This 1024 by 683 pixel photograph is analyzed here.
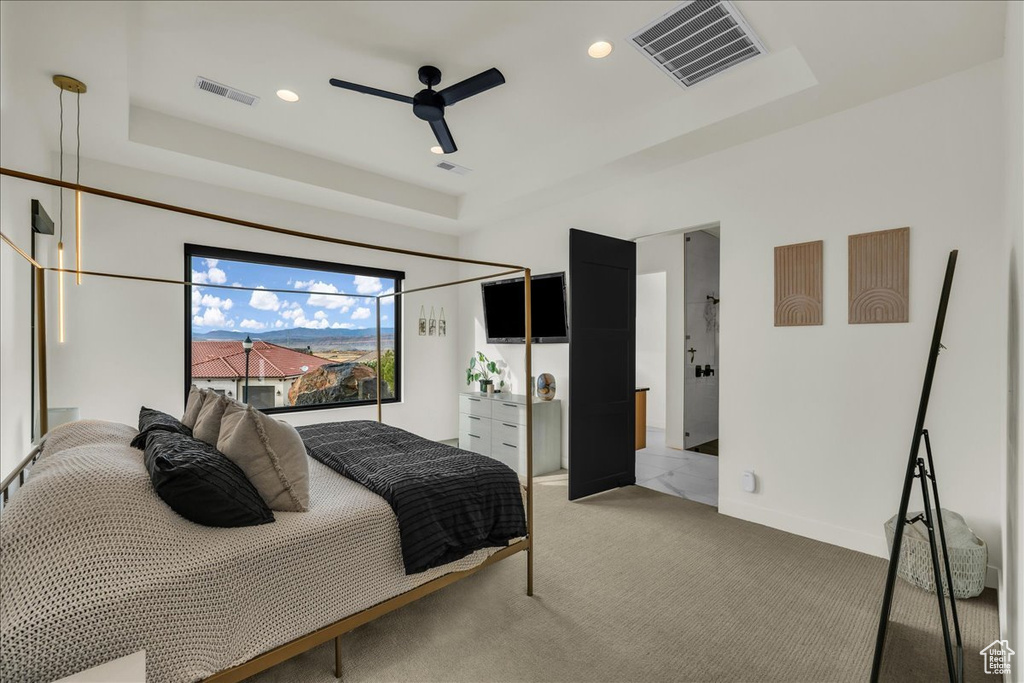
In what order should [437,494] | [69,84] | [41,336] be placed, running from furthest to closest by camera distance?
[69,84]
[41,336]
[437,494]

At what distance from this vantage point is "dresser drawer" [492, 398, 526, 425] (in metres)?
4.53

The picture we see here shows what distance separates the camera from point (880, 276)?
9.24 ft

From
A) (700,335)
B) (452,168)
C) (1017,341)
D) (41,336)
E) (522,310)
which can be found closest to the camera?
(1017,341)

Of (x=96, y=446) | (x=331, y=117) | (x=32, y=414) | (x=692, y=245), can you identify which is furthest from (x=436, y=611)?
(x=692, y=245)

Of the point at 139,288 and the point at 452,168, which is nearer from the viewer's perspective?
the point at 139,288

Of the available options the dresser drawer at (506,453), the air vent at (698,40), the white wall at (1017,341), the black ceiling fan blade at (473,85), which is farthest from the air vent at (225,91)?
the white wall at (1017,341)

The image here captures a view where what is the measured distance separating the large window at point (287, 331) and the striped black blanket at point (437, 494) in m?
1.76

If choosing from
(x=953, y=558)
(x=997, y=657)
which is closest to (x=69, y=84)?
(x=997, y=657)

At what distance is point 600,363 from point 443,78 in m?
2.35

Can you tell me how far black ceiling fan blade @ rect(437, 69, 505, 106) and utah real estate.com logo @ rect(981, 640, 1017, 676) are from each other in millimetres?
3030

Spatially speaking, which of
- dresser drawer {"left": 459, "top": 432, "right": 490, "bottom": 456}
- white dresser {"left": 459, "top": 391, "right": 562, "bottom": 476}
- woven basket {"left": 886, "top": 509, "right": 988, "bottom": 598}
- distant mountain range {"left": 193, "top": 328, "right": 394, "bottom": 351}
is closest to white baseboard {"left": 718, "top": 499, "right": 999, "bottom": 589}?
woven basket {"left": 886, "top": 509, "right": 988, "bottom": 598}

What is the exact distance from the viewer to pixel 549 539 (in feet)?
10.0

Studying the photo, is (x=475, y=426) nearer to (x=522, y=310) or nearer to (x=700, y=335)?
(x=522, y=310)

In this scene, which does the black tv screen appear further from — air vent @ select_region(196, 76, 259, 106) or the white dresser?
air vent @ select_region(196, 76, 259, 106)
